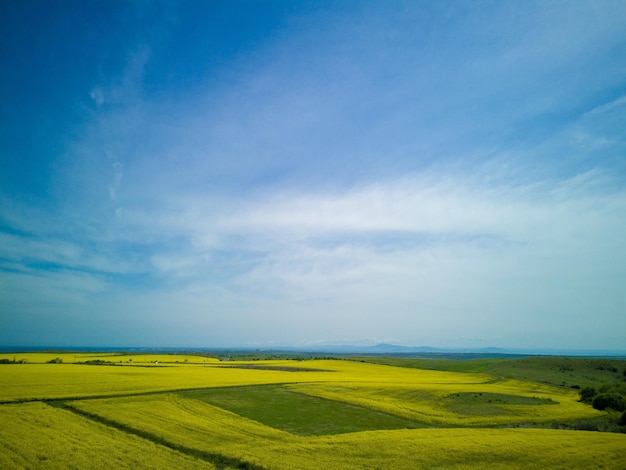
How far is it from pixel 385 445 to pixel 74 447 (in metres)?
18.5

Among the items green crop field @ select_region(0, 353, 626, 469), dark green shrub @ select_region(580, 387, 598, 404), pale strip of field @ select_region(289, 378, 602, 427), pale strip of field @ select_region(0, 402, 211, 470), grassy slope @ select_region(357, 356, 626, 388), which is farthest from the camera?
grassy slope @ select_region(357, 356, 626, 388)

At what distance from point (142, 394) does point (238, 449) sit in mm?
22545

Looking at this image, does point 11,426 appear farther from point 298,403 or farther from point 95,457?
point 298,403

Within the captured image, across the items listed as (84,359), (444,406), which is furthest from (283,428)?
(84,359)

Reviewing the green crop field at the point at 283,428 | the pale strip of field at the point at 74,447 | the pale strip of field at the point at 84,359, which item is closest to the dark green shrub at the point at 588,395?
the green crop field at the point at 283,428

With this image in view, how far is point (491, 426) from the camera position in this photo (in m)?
30.9

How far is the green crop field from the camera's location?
66.1ft

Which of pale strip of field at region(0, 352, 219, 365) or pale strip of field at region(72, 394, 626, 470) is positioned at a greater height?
pale strip of field at region(72, 394, 626, 470)

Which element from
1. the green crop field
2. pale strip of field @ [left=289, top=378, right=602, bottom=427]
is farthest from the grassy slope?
the green crop field

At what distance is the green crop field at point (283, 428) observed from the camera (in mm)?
20141

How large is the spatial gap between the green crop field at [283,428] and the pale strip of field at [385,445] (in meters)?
0.07

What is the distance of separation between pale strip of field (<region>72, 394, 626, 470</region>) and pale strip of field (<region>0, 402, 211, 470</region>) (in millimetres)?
1885

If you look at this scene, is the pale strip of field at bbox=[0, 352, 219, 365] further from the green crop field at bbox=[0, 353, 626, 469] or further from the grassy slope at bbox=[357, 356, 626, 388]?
the grassy slope at bbox=[357, 356, 626, 388]

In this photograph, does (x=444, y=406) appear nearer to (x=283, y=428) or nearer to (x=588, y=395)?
(x=283, y=428)
